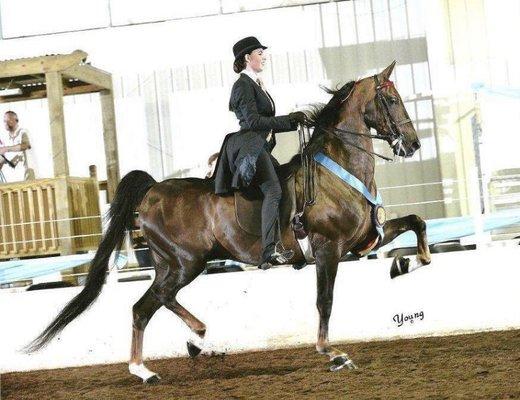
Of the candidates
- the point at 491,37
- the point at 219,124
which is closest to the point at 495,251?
the point at 491,37

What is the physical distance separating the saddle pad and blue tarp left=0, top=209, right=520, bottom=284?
2333 millimetres

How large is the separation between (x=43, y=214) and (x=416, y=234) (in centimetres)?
505

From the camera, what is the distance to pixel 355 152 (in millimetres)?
6043

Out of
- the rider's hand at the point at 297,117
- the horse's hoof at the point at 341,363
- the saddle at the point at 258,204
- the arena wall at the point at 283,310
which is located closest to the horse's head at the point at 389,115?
the rider's hand at the point at 297,117

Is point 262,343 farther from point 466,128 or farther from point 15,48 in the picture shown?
point 15,48

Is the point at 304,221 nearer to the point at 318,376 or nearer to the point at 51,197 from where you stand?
the point at 318,376

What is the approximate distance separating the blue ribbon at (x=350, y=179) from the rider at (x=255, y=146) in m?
0.34

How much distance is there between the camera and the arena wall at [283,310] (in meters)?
7.53

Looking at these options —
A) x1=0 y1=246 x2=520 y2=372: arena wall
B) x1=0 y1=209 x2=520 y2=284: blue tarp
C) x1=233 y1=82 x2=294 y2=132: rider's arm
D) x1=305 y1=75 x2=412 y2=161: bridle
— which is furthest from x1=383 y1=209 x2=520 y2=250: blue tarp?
x1=233 y1=82 x2=294 y2=132: rider's arm

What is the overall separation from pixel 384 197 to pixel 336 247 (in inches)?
189

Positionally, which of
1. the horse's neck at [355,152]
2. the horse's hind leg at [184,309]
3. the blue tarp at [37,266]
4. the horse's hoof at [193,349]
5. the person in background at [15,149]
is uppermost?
the person in background at [15,149]

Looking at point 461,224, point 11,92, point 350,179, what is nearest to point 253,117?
point 350,179

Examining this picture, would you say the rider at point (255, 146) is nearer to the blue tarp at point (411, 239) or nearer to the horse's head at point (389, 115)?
the horse's head at point (389, 115)

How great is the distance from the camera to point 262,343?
7.68m
